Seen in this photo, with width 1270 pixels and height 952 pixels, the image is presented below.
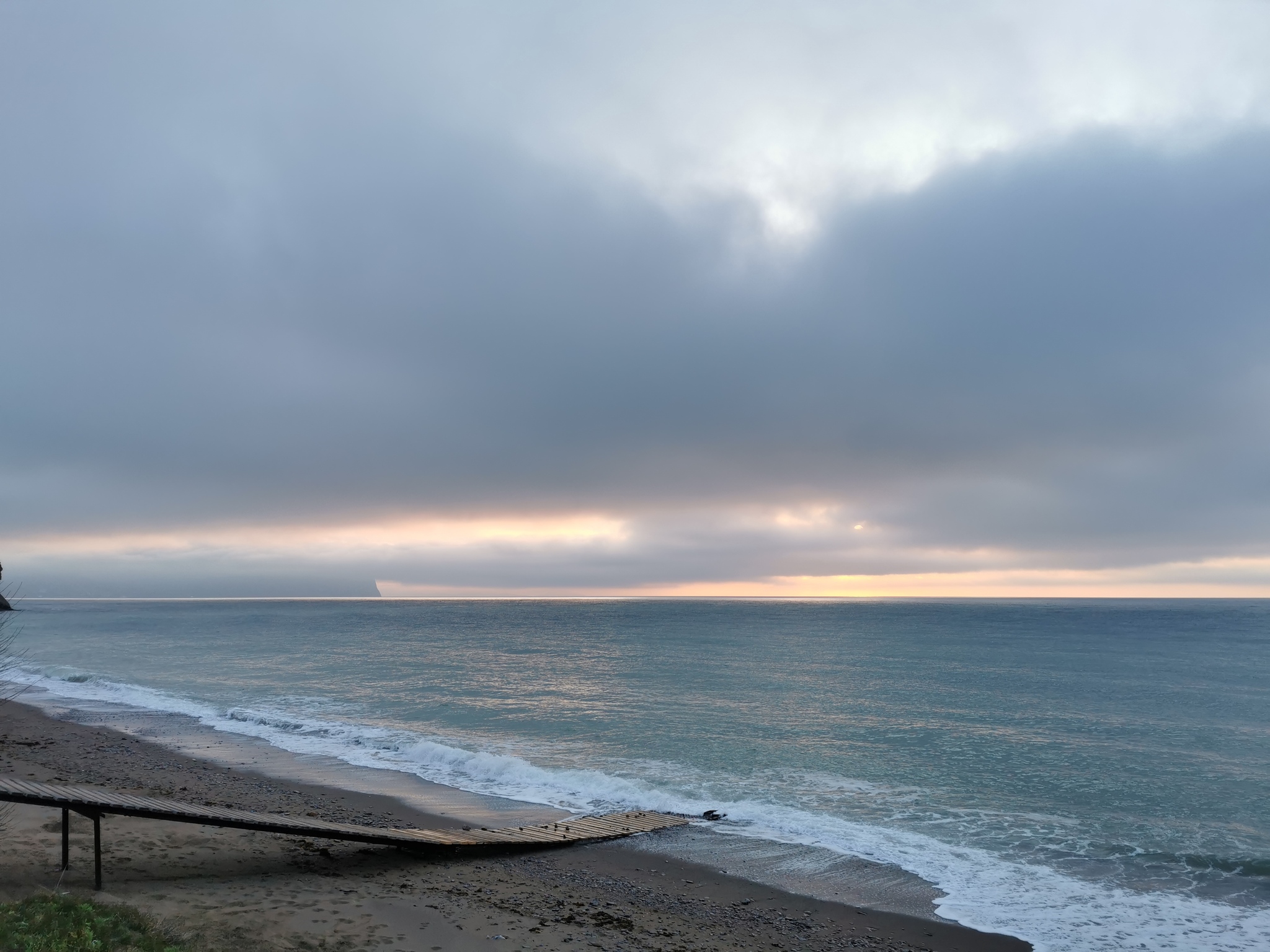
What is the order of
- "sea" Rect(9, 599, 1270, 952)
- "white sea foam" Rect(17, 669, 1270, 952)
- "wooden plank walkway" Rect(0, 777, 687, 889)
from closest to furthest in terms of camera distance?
"wooden plank walkway" Rect(0, 777, 687, 889) → "white sea foam" Rect(17, 669, 1270, 952) → "sea" Rect(9, 599, 1270, 952)

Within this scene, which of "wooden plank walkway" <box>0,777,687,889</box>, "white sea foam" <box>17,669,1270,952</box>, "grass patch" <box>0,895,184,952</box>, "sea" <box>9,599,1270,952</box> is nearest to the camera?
"grass patch" <box>0,895,184,952</box>

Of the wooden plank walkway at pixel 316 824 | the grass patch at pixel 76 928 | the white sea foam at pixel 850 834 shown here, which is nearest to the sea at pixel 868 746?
the white sea foam at pixel 850 834

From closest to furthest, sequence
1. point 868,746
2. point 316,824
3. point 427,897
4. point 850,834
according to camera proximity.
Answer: point 427,897 < point 316,824 < point 850,834 < point 868,746

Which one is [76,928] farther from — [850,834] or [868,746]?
[868,746]

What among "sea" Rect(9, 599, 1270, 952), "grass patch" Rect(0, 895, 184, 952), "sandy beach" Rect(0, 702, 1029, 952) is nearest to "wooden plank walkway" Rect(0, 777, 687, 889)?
"sandy beach" Rect(0, 702, 1029, 952)

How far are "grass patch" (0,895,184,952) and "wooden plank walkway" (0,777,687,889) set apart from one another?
1309 mm

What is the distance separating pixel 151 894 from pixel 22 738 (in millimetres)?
22220

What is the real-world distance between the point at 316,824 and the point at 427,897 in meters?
3.04

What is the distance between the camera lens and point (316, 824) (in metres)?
13.4

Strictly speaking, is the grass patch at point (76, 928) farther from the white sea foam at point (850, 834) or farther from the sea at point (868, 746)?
the white sea foam at point (850, 834)

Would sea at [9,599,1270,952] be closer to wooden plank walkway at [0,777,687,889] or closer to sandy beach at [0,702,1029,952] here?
sandy beach at [0,702,1029,952]

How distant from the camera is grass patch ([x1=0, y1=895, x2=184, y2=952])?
7375 mm

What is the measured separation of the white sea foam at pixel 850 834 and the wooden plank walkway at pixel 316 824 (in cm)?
239

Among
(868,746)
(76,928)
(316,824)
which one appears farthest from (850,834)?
(76,928)
